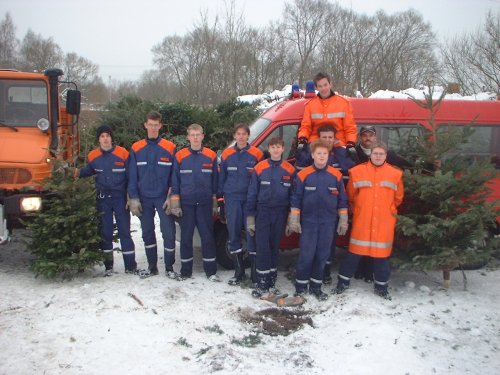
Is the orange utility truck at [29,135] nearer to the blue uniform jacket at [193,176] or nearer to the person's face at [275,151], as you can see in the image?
the blue uniform jacket at [193,176]

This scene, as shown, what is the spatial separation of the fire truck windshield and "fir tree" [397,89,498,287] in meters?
5.30

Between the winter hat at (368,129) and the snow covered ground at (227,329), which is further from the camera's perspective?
the winter hat at (368,129)

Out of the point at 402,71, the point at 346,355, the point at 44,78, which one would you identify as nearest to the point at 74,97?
the point at 44,78

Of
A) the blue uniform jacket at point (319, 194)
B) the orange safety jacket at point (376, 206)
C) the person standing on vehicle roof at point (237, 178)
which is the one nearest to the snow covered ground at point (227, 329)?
the orange safety jacket at point (376, 206)

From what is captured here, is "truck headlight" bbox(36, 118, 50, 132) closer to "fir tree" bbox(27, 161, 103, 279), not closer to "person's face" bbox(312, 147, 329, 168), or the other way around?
"fir tree" bbox(27, 161, 103, 279)

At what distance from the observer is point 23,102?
662cm

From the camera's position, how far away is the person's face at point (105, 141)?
5571mm

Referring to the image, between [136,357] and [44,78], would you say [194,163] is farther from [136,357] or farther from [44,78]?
[44,78]

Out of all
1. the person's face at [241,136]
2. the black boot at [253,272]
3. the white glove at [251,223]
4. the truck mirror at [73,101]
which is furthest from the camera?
the truck mirror at [73,101]

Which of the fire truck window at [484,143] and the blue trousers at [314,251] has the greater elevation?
the fire truck window at [484,143]

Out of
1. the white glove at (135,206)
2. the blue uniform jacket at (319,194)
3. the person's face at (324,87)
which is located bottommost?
the white glove at (135,206)

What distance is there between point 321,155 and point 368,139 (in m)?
1.01

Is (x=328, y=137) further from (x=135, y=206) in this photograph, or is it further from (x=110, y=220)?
(x=110, y=220)

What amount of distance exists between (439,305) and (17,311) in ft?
15.0
